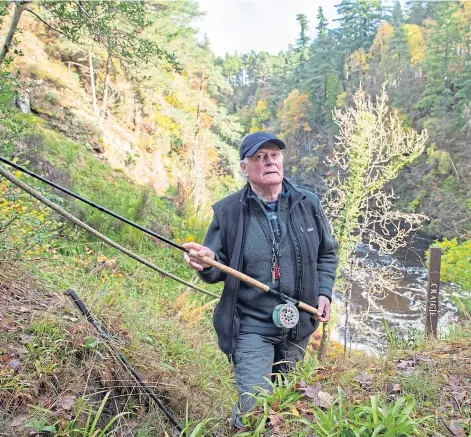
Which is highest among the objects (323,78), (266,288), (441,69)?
(323,78)

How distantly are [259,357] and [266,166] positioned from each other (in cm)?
131

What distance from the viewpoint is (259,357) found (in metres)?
2.77

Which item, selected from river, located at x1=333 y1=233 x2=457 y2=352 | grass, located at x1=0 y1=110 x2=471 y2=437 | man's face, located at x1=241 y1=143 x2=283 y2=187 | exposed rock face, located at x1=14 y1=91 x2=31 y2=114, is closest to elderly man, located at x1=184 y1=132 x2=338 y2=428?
man's face, located at x1=241 y1=143 x2=283 y2=187

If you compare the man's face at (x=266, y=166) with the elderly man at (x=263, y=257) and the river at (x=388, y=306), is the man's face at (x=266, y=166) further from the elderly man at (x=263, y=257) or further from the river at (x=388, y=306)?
the river at (x=388, y=306)

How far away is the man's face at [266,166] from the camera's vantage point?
292cm

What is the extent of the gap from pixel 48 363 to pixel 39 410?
38cm

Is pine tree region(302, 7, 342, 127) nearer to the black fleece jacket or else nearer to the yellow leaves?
the yellow leaves

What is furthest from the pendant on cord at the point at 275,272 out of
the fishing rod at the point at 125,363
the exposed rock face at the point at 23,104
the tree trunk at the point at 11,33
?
the exposed rock face at the point at 23,104

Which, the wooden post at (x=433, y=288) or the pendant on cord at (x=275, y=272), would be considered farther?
the wooden post at (x=433, y=288)

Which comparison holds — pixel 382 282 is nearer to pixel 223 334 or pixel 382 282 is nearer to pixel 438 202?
pixel 223 334

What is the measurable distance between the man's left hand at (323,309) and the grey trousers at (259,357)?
217 mm

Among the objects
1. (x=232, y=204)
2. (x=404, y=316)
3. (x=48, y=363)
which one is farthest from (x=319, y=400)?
(x=404, y=316)

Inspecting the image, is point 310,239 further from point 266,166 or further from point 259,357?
point 259,357

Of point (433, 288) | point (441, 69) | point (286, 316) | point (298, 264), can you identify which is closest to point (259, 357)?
point (286, 316)
